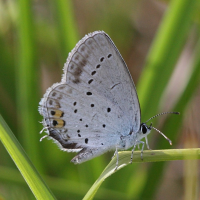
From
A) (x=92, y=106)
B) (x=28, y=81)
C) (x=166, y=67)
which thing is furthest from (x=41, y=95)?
(x=166, y=67)

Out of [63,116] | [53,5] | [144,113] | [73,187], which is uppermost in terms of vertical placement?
[53,5]

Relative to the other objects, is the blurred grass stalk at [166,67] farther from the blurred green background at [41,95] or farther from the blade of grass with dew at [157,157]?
the blade of grass with dew at [157,157]

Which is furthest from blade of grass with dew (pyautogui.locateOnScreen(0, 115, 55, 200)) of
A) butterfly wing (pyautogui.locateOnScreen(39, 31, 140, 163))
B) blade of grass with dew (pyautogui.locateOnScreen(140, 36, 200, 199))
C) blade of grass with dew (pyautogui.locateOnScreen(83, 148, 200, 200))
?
blade of grass with dew (pyautogui.locateOnScreen(140, 36, 200, 199))

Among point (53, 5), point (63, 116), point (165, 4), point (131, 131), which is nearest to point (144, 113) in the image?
point (131, 131)

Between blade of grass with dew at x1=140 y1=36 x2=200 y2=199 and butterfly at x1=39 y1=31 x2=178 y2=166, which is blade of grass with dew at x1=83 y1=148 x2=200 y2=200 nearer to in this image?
butterfly at x1=39 y1=31 x2=178 y2=166

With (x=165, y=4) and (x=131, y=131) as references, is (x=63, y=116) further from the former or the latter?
(x=165, y=4)

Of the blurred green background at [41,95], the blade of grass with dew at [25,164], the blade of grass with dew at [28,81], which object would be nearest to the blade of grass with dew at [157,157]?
the blade of grass with dew at [25,164]
